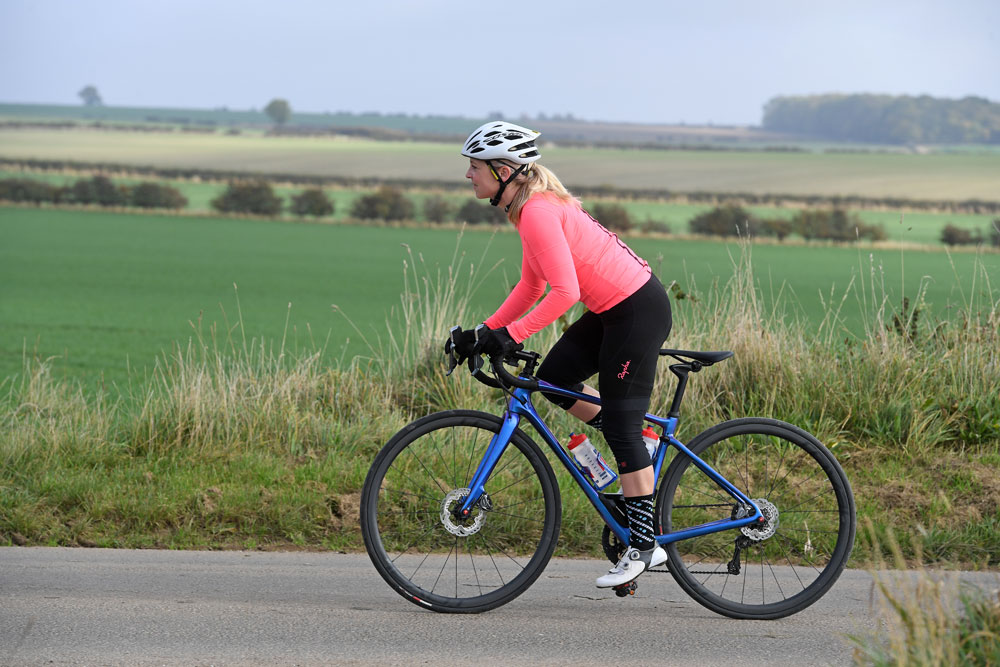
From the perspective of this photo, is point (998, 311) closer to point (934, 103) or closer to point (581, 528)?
point (581, 528)

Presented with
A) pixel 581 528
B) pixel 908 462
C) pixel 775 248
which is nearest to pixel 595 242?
pixel 581 528

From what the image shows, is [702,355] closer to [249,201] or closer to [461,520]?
[461,520]

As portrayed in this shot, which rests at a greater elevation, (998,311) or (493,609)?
(998,311)

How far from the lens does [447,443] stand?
208 inches

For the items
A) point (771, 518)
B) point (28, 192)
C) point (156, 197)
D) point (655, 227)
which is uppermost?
point (771, 518)

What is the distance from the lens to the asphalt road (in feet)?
14.6

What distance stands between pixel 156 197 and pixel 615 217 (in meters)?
28.2

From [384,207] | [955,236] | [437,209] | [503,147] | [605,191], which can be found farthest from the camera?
[605,191]

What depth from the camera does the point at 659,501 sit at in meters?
5.07

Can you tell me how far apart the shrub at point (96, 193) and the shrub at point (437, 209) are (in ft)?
64.1

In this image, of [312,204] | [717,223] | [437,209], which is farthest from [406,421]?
[312,204]

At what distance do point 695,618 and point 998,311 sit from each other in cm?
532

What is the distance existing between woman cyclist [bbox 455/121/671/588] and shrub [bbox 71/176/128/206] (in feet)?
223

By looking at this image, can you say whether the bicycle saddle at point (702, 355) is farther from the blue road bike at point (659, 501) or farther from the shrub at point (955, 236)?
the shrub at point (955, 236)
